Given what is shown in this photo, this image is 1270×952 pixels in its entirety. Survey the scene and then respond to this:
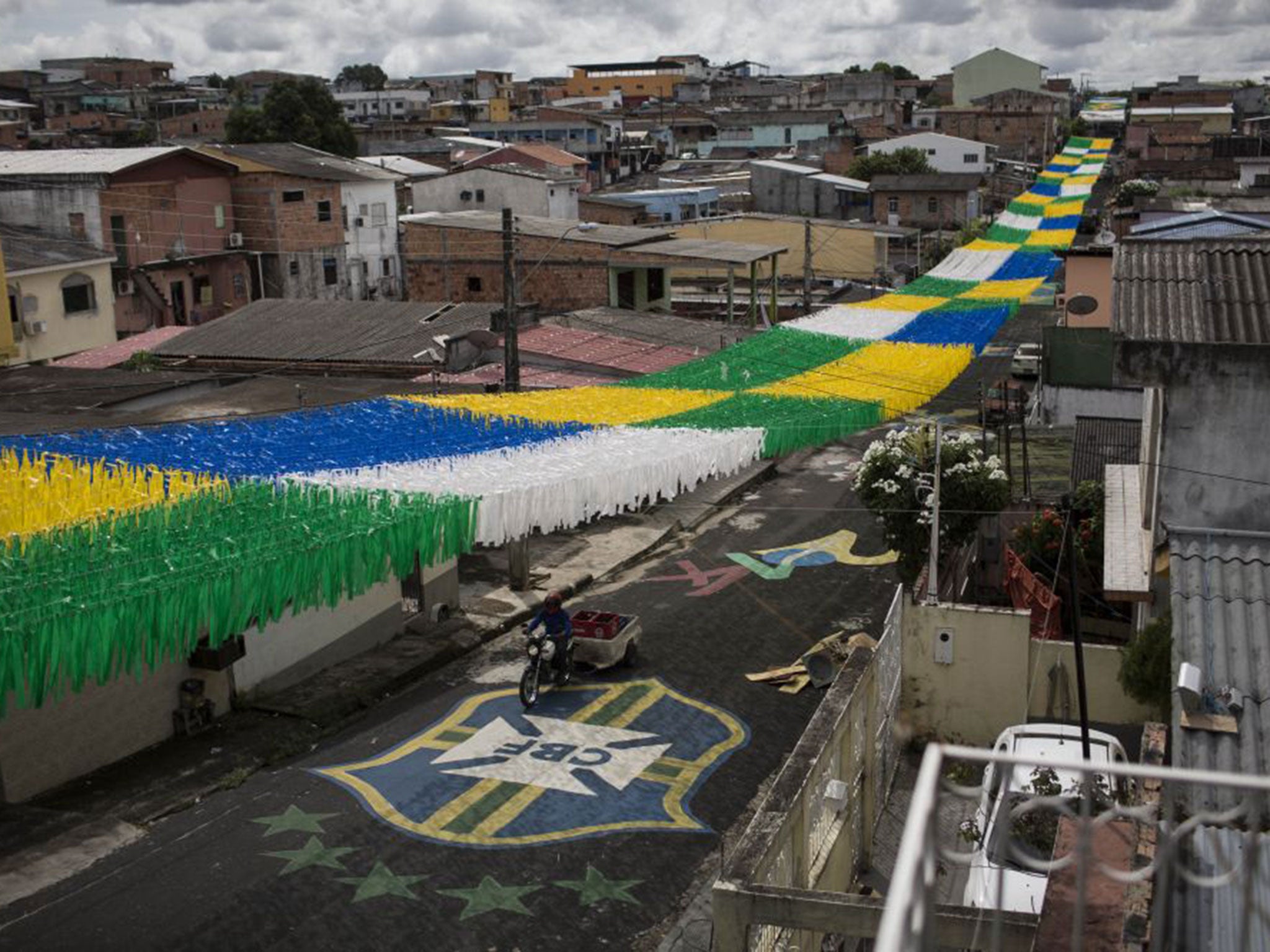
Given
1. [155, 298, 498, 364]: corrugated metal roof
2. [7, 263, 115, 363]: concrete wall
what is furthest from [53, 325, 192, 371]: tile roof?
[7, 263, 115, 363]: concrete wall

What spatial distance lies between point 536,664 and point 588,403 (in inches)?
154

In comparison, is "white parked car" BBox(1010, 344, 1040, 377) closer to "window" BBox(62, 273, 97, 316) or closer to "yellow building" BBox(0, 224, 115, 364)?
"yellow building" BBox(0, 224, 115, 364)

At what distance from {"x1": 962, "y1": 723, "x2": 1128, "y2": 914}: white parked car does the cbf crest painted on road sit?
10.2 feet

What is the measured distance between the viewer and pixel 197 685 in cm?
1448

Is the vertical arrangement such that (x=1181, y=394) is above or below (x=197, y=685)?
above

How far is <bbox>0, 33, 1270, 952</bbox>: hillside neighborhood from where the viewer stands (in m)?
7.96

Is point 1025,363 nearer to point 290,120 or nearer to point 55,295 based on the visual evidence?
point 55,295

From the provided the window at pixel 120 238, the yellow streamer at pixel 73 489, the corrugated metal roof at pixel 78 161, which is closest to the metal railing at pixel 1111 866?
the yellow streamer at pixel 73 489

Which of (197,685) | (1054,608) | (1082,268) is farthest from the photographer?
(1082,268)

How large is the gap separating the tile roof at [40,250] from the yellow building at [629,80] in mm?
86743

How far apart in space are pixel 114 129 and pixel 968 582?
77308 mm

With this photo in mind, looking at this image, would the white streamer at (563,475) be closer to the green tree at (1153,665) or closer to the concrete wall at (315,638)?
the concrete wall at (315,638)

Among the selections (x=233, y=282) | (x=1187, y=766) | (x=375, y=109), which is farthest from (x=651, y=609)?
(x=375, y=109)

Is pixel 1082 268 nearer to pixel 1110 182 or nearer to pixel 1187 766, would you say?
pixel 1187 766
